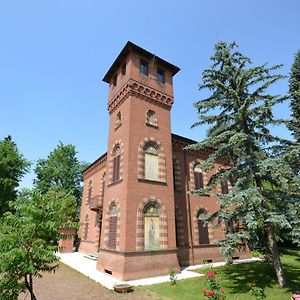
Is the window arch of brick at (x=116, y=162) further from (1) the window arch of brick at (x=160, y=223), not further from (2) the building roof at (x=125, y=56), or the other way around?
(2) the building roof at (x=125, y=56)

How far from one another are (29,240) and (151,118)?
12926 millimetres

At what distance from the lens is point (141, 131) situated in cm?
1694

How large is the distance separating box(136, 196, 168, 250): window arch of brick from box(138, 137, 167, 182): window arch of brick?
1710 mm

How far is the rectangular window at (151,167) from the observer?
53.4ft

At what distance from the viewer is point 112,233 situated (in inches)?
616

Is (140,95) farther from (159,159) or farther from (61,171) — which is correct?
(61,171)

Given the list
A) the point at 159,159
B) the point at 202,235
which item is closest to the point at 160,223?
the point at 159,159

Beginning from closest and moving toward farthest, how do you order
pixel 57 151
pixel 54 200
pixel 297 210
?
1. pixel 54 200
2. pixel 297 210
3. pixel 57 151

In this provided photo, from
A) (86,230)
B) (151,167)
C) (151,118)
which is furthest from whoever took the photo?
(86,230)

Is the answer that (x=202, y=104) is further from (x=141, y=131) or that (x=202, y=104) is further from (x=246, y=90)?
(x=141, y=131)

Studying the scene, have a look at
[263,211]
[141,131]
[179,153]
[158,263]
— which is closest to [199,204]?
[179,153]

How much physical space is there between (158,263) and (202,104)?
1028cm

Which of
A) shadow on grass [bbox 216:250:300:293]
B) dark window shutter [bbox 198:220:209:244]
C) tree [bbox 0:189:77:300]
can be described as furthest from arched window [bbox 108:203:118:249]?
tree [bbox 0:189:77:300]

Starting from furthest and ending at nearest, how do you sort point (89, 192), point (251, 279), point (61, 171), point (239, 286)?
1. point (61, 171)
2. point (89, 192)
3. point (251, 279)
4. point (239, 286)
